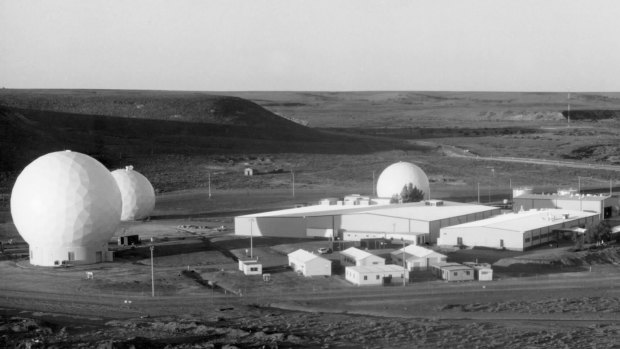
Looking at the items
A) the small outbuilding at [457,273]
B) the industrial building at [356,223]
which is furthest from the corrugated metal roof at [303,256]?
the industrial building at [356,223]

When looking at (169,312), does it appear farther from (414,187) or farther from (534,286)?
(414,187)

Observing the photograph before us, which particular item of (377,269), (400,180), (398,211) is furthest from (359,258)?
(400,180)

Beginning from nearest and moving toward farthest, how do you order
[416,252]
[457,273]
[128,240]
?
1. [457,273]
2. [416,252]
3. [128,240]

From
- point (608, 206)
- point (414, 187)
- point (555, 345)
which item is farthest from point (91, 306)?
point (608, 206)

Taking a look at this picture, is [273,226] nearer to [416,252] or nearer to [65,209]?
[416,252]

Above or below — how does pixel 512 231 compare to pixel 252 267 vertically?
above

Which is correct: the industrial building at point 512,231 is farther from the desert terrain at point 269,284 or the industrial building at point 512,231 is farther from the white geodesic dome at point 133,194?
the white geodesic dome at point 133,194

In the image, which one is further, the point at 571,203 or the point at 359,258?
the point at 571,203
